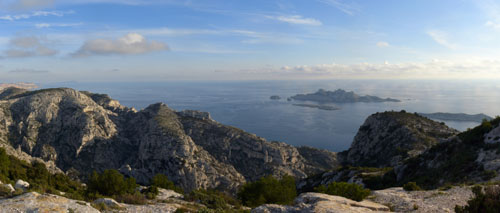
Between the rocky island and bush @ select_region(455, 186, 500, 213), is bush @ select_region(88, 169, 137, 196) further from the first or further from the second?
bush @ select_region(455, 186, 500, 213)

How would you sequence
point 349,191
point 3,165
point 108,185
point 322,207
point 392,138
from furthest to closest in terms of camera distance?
1. point 392,138
2. point 3,165
3. point 108,185
4. point 349,191
5. point 322,207

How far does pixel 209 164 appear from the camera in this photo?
11325 cm

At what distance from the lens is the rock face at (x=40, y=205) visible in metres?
11.8

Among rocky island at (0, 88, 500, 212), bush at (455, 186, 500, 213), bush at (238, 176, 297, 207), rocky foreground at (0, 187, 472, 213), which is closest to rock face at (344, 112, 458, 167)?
rocky island at (0, 88, 500, 212)

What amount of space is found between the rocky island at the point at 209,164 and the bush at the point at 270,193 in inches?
4.4

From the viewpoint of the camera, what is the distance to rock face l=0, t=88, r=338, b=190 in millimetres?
109188

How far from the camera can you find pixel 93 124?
13212cm

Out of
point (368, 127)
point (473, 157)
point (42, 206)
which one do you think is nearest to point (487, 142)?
point (473, 157)

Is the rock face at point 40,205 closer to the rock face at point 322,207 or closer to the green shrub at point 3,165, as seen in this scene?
the rock face at point 322,207

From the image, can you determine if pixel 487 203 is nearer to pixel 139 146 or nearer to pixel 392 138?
pixel 392 138

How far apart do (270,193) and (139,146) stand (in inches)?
4971

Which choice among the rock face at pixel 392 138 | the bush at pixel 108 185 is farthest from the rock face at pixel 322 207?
A: the rock face at pixel 392 138

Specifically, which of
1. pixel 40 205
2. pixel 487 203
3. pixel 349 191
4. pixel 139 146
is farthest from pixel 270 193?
pixel 139 146

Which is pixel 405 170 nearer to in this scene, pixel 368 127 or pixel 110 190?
pixel 110 190
